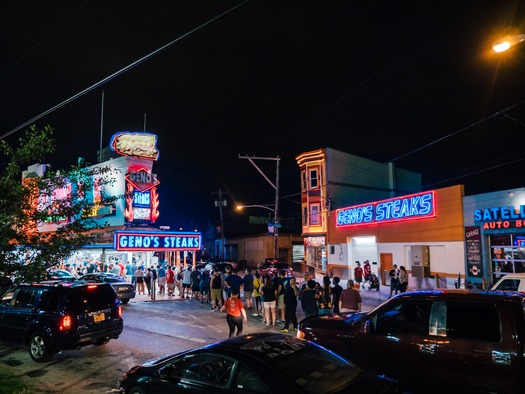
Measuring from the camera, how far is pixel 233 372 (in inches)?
173

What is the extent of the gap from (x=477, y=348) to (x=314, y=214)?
1155 inches

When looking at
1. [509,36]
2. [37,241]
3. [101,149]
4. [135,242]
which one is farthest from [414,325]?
[101,149]

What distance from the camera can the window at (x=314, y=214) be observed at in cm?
3419

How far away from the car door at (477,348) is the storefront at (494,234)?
12.5m

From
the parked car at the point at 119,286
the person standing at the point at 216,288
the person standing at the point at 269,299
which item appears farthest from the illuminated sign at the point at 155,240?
the person standing at the point at 269,299

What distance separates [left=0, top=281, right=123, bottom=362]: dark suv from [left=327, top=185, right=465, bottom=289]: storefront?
15.3 m

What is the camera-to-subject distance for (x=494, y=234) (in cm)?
1706

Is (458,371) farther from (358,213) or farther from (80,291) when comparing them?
(358,213)

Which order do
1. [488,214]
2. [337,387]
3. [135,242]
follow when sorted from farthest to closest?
[135,242], [488,214], [337,387]

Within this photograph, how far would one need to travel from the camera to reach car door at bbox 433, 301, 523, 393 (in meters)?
5.05

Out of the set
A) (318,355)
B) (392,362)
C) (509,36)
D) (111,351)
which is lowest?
(111,351)

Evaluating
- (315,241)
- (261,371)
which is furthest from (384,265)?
(261,371)

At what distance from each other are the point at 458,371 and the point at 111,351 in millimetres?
7872

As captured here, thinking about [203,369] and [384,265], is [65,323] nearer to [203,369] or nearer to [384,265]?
[203,369]
